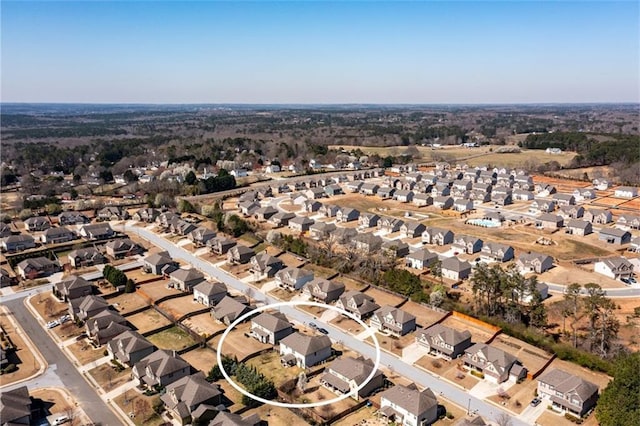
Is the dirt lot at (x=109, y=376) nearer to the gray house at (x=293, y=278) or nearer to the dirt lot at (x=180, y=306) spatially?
the dirt lot at (x=180, y=306)

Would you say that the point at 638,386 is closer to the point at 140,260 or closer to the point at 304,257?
the point at 304,257

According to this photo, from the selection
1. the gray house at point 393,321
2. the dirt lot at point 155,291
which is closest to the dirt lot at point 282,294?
the gray house at point 393,321

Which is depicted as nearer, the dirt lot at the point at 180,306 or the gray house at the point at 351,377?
the gray house at the point at 351,377

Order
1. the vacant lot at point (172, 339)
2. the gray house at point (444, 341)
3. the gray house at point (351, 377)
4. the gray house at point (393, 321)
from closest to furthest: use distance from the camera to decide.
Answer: the gray house at point (351, 377)
the gray house at point (444, 341)
the vacant lot at point (172, 339)
the gray house at point (393, 321)

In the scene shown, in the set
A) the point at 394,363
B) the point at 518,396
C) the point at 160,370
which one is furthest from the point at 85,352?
the point at 518,396

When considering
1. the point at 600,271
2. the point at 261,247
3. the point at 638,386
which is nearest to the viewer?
the point at 638,386

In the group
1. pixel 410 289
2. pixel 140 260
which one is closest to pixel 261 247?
pixel 140 260
